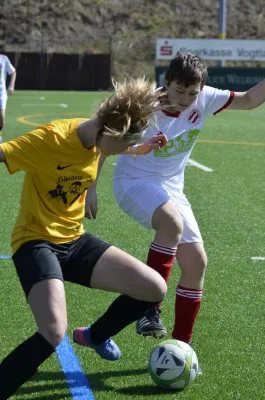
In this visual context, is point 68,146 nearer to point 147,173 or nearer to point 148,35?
point 147,173

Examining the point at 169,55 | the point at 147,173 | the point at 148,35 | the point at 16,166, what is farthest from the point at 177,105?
the point at 148,35

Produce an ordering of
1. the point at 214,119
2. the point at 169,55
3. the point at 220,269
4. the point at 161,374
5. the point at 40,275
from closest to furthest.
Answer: the point at 40,275 < the point at 161,374 < the point at 220,269 < the point at 214,119 < the point at 169,55

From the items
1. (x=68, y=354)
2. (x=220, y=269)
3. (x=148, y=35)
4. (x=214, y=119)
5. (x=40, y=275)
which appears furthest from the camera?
(x=148, y=35)

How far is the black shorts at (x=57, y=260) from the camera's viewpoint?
3.78 metres

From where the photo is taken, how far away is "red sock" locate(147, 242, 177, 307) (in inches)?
182

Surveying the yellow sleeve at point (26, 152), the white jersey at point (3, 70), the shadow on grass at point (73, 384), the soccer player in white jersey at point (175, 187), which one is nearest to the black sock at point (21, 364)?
the shadow on grass at point (73, 384)

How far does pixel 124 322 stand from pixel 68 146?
1.06m

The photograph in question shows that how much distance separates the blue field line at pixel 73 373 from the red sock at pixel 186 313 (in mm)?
616

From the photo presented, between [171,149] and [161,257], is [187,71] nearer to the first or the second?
[171,149]

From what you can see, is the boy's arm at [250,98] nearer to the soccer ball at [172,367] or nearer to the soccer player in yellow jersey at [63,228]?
the soccer player in yellow jersey at [63,228]

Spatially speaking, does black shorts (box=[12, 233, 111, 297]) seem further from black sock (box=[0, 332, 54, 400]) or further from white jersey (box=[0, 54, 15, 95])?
white jersey (box=[0, 54, 15, 95])

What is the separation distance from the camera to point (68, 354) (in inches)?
183

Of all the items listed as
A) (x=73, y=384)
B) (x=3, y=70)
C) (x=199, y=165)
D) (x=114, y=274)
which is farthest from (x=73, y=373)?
(x=3, y=70)

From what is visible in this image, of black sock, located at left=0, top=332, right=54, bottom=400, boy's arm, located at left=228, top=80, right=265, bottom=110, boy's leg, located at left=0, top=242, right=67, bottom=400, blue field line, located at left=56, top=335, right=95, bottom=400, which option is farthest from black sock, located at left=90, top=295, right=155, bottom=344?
boy's arm, located at left=228, top=80, right=265, bottom=110
